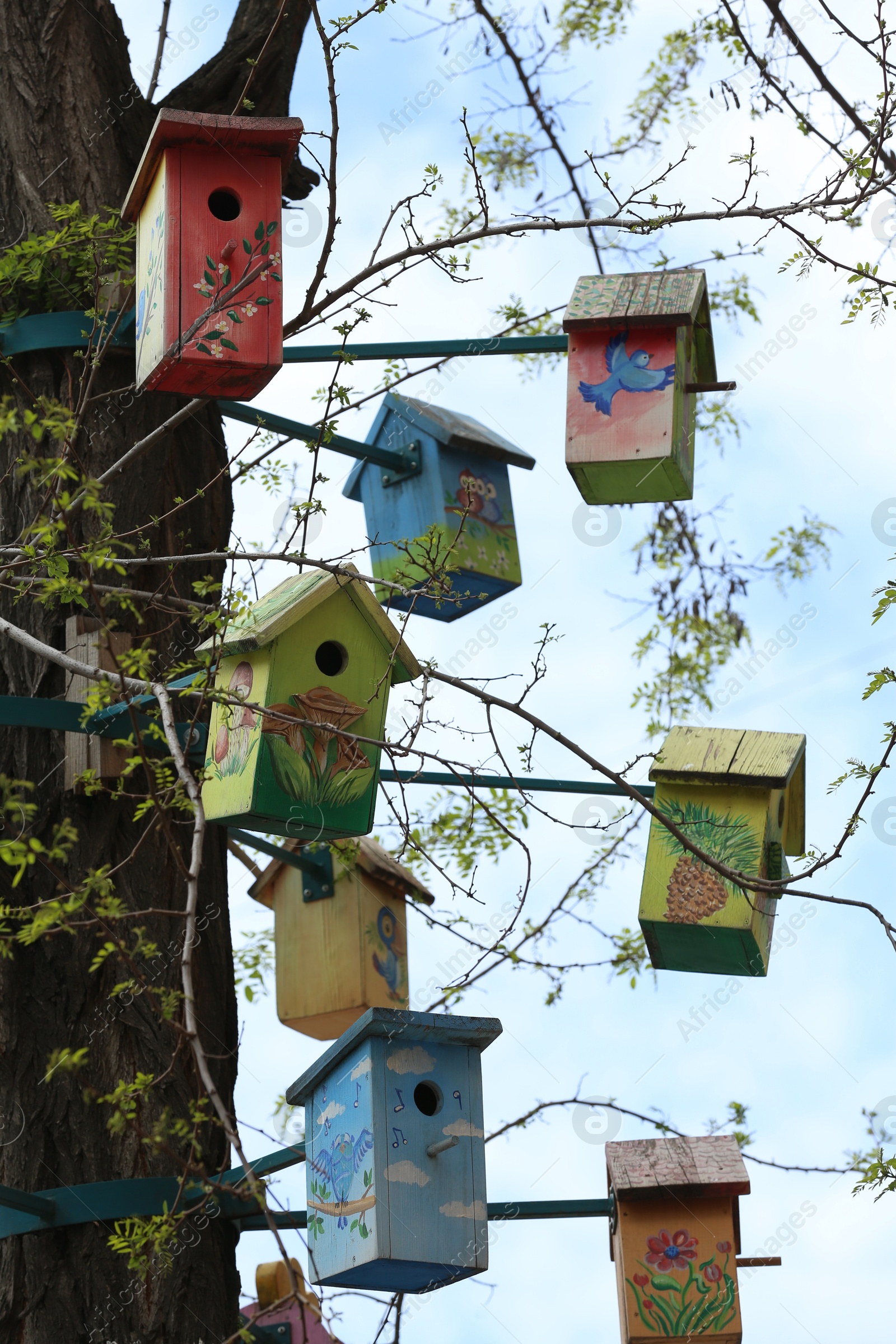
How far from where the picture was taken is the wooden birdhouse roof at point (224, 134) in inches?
126

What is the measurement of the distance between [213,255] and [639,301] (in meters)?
1.10

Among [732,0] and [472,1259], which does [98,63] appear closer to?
[732,0]

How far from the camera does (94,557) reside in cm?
239

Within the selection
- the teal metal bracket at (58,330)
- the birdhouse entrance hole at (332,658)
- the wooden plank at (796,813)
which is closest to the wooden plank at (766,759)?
the wooden plank at (796,813)

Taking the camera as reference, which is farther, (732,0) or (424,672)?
(732,0)

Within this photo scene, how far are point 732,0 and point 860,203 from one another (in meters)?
2.01

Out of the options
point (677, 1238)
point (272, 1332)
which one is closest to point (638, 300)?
point (677, 1238)

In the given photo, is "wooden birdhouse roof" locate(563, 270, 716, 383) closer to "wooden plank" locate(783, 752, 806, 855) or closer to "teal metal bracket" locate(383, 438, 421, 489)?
"teal metal bracket" locate(383, 438, 421, 489)

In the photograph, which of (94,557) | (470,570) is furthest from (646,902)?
(94,557)

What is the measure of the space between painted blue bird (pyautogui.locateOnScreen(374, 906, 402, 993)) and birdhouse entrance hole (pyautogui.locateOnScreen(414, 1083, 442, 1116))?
1.20 meters

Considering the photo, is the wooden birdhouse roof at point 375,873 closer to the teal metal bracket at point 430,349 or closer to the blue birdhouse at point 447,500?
the blue birdhouse at point 447,500

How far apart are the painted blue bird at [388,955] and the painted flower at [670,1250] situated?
104cm

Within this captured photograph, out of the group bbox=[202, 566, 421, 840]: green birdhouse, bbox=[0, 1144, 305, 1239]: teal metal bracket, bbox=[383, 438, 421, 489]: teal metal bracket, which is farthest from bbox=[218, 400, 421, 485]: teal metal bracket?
bbox=[0, 1144, 305, 1239]: teal metal bracket

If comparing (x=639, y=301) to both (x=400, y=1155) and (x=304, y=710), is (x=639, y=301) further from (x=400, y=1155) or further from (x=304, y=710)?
(x=400, y=1155)
